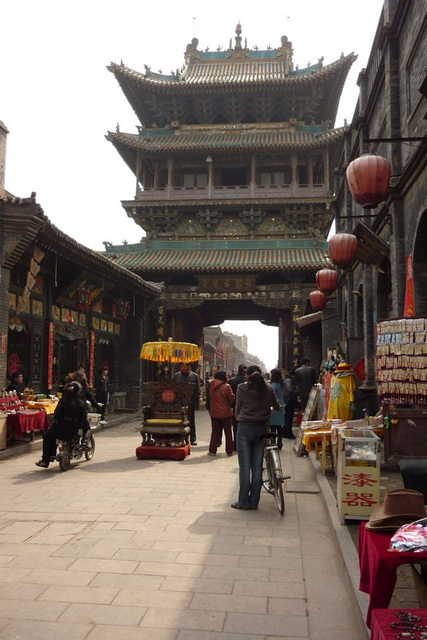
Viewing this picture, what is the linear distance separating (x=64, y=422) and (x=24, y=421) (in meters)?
2.10

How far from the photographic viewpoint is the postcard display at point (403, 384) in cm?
645

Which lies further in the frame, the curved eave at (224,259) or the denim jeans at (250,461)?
the curved eave at (224,259)

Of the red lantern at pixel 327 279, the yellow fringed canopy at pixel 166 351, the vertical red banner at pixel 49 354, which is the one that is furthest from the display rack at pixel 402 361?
the vertical red banner at pixel 49 354

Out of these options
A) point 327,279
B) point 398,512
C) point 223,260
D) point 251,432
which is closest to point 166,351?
point 327,279

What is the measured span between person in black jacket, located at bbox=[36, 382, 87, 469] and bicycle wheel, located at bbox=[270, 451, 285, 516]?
3286 millimetres

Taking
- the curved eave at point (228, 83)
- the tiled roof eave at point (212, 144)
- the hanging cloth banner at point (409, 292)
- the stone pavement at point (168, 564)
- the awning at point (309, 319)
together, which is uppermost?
the curved eave at point (228, 83)

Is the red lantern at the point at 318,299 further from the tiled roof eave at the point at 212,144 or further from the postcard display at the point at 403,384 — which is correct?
the postcard display at the point at 403,384

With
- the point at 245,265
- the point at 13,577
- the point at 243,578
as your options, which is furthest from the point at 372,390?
the point at 245,265

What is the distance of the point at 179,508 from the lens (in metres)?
5.86

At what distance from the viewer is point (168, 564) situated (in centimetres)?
412

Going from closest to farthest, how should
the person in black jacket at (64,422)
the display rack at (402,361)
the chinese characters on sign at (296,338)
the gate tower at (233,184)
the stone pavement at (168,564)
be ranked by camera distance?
the stone pavement at (168,564), the display rack at (402,361), the person in black jacket at (64,422), the chinese characters on sign at (296,338), the gate tower at (233,184)

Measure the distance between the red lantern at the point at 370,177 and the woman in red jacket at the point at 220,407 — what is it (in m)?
3.90

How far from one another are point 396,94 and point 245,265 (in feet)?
38.9

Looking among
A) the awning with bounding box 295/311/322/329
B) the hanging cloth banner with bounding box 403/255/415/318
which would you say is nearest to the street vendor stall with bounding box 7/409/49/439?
the hanging cloth banner with bounding box 403/255/415/318
